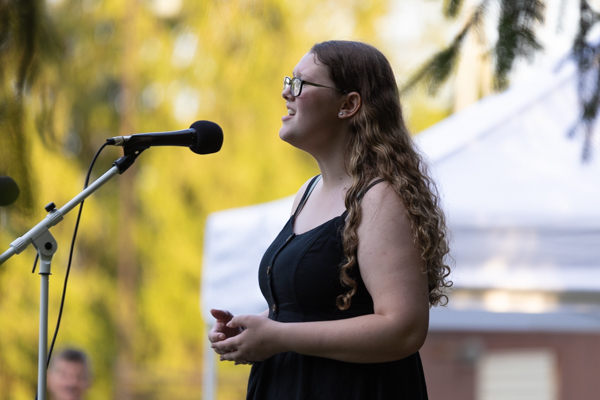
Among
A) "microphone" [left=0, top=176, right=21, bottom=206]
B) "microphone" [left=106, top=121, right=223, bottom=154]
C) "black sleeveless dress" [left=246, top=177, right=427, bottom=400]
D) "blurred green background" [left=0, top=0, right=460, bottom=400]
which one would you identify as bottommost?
"black sleeveless dress" [left=246, top=177, right=427, bottom=400]

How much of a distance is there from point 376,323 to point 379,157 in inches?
16.2

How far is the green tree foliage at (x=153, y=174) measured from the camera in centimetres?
995

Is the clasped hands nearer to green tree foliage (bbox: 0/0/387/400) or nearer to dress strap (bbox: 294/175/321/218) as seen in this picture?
dress strap (bbox: 294/175/321/218)

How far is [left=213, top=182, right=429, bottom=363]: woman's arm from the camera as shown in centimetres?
144

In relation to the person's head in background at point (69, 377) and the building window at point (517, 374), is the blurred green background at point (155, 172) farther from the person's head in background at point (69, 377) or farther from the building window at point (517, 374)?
the person's head in background at point (69, 377)

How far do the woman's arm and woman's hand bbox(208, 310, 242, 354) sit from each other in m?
0.06

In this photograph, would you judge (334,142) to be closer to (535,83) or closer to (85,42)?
(535,83)

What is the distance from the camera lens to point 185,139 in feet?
5.99

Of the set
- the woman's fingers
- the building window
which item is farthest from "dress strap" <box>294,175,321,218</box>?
the building window

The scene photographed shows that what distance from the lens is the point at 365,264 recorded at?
4.93ft

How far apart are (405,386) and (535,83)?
256cm

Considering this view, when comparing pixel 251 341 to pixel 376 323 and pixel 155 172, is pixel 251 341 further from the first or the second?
pixel 155 172

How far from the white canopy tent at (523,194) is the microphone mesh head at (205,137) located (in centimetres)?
120

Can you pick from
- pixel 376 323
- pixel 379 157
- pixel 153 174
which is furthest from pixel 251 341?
pixel 153 174
